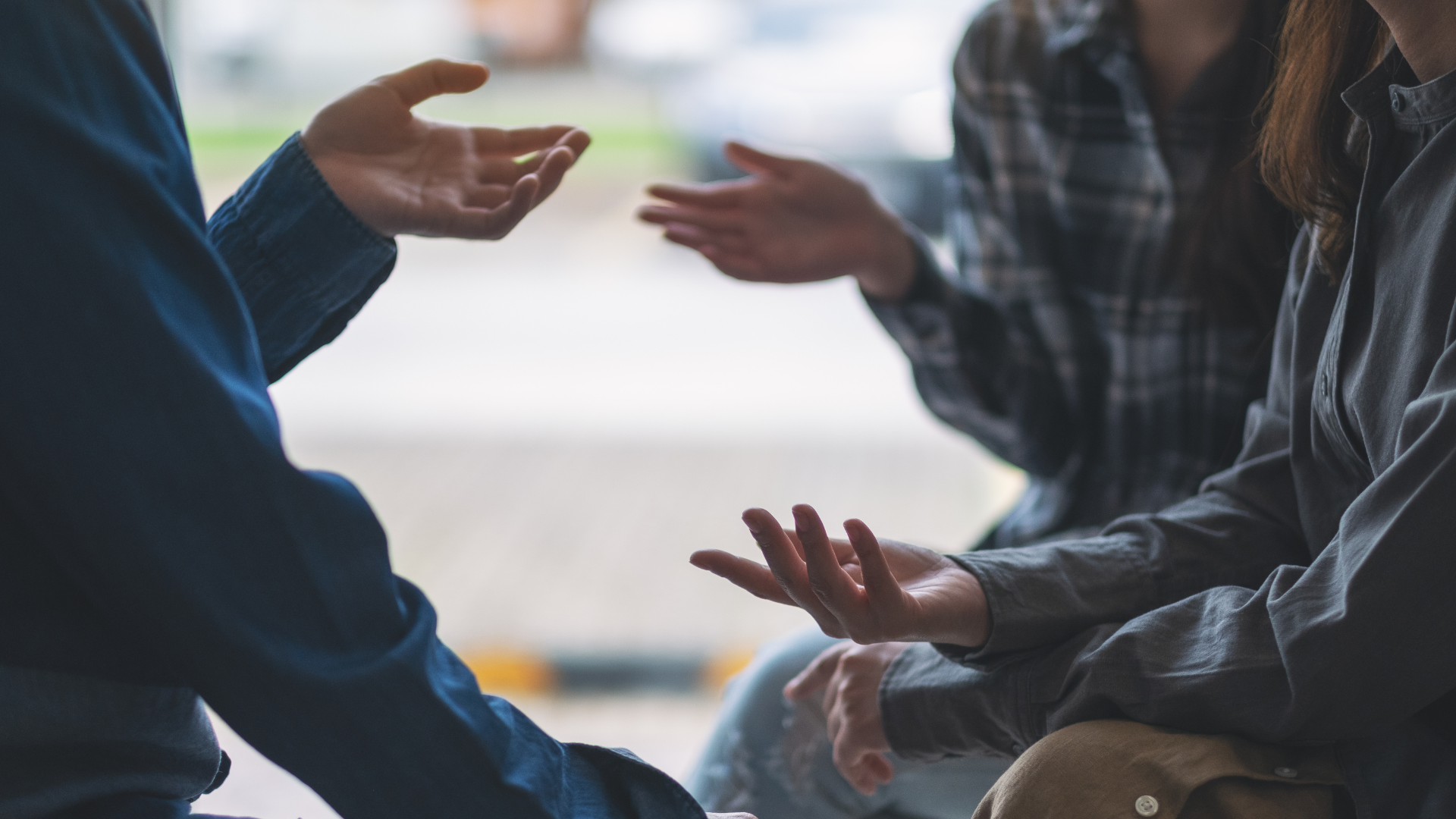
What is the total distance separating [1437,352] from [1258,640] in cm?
18

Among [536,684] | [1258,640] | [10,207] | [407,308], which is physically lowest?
[407,308]

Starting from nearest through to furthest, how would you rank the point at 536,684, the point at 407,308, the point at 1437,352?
the point at 1437,352 < the point at 536,684 < the point at 407,308

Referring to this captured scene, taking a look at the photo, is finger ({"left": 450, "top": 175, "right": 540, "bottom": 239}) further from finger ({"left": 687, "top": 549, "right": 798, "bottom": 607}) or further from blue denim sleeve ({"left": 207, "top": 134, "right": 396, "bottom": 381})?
finger ({"left": 687, "top": 549, "right": 798, "bottom": 607})

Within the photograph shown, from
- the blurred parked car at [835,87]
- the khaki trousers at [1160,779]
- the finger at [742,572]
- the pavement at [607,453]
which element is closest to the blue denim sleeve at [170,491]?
the finger at [742,572]

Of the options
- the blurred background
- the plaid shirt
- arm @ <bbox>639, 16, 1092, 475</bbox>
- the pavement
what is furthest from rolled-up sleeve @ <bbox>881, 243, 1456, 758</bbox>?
the pavement

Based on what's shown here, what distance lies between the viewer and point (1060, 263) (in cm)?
120

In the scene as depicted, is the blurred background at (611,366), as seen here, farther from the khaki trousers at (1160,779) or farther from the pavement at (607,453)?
the khaki trousers at (1160,779)

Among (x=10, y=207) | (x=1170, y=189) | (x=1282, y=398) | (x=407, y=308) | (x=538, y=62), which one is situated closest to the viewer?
(x=10, y=207)

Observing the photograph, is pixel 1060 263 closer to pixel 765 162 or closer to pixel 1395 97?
pixel 765 162

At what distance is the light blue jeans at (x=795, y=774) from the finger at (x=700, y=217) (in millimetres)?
399

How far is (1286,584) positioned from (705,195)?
2.14ft

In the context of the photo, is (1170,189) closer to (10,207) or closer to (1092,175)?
(1092,175)

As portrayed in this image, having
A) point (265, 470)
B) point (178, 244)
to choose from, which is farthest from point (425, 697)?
point (178, 244)

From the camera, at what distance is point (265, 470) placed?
0.55 metres
